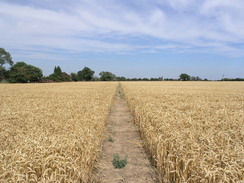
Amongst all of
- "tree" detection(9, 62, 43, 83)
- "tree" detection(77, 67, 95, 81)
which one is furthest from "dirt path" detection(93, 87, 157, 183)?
"tree" detection(77, 67, 95, 81)

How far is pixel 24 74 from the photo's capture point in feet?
252

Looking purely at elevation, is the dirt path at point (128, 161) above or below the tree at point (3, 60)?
below

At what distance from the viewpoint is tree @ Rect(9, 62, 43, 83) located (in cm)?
7625

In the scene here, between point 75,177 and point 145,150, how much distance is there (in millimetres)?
3345

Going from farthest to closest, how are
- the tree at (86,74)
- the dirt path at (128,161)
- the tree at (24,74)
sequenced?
the tree at (86,74)
the tree at (24,74)
the dirt path at (128,161)

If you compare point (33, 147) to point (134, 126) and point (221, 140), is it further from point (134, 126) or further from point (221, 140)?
point (134, 126)

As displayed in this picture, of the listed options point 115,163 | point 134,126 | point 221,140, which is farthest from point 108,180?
point 134,126

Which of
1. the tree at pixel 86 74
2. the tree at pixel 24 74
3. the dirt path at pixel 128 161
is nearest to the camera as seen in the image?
the dirt path at pixel 128 161

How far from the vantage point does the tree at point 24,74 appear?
3002 inches

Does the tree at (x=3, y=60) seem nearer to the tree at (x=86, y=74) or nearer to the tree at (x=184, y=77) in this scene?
the tree at (x=86, y=74)

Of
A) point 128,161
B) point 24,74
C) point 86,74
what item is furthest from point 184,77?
point 128,161

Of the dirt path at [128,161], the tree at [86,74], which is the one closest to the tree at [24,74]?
the tree at [86,74]

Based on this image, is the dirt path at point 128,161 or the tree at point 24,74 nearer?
the dirt path at point 128,161

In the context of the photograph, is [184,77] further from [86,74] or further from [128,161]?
[128,161]
